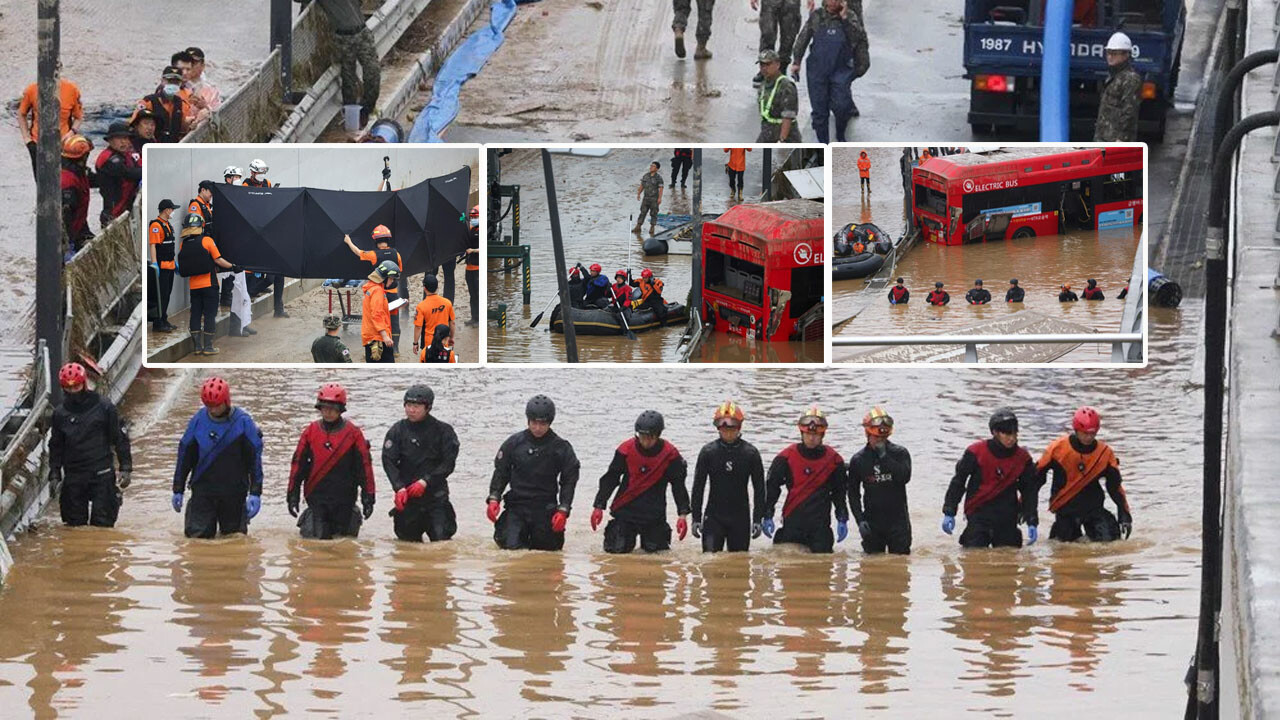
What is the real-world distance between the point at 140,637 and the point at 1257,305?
235 inches

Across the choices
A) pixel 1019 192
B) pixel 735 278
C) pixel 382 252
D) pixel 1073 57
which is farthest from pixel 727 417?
pixel 1073 57

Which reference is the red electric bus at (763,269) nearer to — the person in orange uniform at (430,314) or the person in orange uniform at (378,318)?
the person in orange uniform at (430,314)

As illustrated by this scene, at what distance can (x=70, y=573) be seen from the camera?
13492 millimetres

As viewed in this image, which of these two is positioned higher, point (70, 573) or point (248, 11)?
point (248, 11)

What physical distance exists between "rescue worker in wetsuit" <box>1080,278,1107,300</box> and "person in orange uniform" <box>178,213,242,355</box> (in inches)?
282

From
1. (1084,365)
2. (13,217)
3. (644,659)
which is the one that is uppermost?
(13,217)

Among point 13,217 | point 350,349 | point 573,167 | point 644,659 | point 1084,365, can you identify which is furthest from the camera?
point 573,167

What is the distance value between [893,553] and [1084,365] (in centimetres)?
548

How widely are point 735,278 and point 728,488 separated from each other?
9.00 ft

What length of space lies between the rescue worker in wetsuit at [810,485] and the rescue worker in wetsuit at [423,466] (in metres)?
2.03

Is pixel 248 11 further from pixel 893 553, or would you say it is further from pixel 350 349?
pixel 893 553

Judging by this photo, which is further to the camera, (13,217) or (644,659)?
(13,217)

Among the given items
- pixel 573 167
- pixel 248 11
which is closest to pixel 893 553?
pixel 573 167

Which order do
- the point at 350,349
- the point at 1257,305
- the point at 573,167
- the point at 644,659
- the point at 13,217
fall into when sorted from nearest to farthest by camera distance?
the point at 1257,305
the point at 644,659
the point at 350,349
the point at 13,217
the point at 573,167
